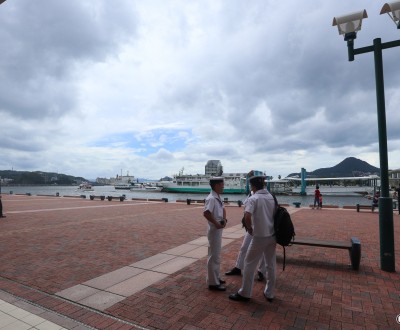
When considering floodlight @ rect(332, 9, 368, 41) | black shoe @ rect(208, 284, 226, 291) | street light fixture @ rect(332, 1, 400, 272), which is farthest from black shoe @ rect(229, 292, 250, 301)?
floodlight @ rect(332, 9, 368, 41)

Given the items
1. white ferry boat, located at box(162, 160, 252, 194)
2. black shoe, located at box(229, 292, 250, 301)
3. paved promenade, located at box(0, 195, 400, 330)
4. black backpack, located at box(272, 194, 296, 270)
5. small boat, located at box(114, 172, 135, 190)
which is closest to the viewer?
paved promenade, located at box(0, 195, 400, 330)

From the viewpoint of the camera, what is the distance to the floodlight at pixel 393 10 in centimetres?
496

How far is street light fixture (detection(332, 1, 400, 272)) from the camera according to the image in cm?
527

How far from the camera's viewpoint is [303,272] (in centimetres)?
529

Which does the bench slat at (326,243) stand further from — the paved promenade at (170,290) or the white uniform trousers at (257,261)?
the white uniform trousers at (257,261)

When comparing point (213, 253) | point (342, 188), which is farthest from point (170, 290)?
point (342, 188)

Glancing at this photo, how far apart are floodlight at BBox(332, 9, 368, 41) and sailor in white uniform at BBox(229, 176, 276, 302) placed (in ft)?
13.2

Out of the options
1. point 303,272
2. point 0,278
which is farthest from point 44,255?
point 303,272

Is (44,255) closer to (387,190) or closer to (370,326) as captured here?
(370,326)

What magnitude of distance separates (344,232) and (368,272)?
4.71 metres

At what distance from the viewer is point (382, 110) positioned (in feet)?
18.0

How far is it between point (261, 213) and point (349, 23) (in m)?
4.47

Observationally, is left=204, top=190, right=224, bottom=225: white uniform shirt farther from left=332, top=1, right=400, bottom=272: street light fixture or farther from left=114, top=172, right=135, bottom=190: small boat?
left=114, top=172, right=135, bottom=190: small boat

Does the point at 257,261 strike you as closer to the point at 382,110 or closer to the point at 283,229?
the point at 283,229
